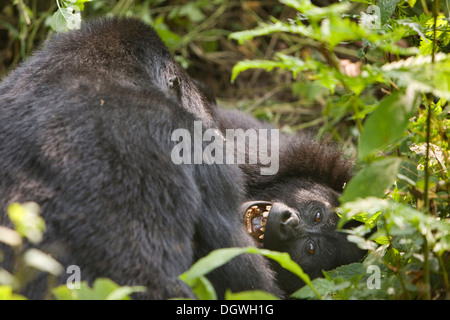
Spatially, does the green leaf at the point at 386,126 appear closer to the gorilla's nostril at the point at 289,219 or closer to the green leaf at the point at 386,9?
the green leaf at the point at 386,9

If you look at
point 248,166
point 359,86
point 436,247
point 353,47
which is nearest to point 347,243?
point 248,166

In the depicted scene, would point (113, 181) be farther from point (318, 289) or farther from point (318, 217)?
point (318, 217)

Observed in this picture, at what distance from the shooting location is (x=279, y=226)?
8.32 ft

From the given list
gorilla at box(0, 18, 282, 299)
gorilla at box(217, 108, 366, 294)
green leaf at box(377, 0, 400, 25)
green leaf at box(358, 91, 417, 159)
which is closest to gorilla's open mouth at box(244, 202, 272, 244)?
gorilla at box(217, 108, 366, 294)

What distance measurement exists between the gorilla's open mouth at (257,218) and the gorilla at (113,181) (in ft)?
1.58

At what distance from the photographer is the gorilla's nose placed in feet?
8.28

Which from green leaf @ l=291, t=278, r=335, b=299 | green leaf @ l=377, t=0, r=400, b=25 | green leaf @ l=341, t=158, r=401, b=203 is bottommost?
green leaf @ l=291, t=278, r=335, b=299

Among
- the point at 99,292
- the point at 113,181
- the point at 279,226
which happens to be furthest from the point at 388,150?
the point at 99,292

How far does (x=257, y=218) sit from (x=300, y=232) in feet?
0.69

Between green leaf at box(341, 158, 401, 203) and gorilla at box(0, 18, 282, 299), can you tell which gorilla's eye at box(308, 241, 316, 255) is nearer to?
gorilla at box(0, 18, 282, 299)

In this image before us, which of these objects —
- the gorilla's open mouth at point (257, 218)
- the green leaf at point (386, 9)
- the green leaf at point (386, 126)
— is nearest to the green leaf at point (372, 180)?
the green leaf at point (386, 126)

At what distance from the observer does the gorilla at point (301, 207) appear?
8.51ft

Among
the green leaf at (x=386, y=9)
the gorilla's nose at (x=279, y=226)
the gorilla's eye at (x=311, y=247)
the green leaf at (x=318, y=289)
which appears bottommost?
the green leaf at (x=318, y=289)
